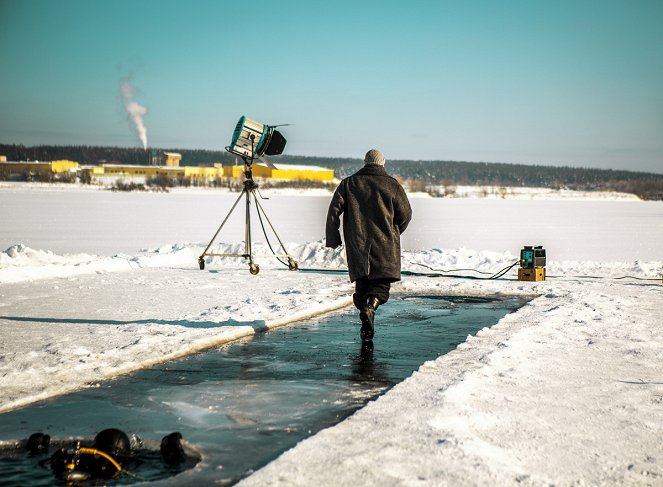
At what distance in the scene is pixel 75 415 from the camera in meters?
4.26

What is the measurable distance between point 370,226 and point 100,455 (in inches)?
139

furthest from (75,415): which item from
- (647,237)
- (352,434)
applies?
(647,237)

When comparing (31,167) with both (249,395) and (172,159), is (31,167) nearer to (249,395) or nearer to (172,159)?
(172,159)

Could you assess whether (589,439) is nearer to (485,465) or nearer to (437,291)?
(485,465)

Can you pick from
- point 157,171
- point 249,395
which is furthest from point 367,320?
point 157,171

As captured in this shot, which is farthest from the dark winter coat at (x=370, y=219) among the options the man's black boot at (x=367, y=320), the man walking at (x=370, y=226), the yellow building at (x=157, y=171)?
the yellow building at (x=157, y=171)

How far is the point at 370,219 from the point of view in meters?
6.52

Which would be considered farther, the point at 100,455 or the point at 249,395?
the point at 249,395

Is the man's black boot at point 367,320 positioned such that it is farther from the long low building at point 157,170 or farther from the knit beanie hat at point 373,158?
the long low building at point 157,170

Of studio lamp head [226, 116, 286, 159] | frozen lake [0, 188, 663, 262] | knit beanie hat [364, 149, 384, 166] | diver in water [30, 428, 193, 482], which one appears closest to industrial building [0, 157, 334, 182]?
frozen lake [0, 188, 663, 262]

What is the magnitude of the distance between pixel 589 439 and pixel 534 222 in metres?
31.2

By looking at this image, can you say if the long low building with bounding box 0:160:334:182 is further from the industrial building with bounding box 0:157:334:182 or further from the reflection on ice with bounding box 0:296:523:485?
the reflection on ice with bounding box 0:296:523:485

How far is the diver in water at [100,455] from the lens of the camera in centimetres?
335

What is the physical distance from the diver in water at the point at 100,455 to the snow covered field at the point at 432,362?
1.77ft
